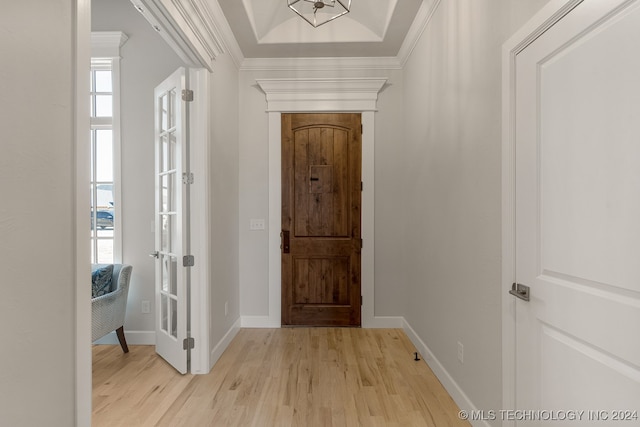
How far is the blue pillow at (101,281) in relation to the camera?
2756 mm

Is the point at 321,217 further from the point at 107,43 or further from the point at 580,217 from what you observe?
the point at 107,43

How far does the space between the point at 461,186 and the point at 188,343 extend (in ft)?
7.52

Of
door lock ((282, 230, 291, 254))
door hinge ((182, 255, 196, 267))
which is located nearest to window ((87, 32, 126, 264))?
door hinge ((182, 255, 196, 267))

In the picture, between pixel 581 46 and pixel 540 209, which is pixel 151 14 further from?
pixel 540 209

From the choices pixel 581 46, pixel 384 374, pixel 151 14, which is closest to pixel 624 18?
pixel 581 46

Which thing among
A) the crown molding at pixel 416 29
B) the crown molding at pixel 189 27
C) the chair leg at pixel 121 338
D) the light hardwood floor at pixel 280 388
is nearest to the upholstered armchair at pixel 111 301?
the chair leg at pixel 121 338

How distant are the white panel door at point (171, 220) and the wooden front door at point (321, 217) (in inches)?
46.9

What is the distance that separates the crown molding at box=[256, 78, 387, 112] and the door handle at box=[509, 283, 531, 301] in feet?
8.15

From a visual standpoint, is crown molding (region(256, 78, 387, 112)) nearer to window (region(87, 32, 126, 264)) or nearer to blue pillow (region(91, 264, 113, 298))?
window (region(87, 32, 126, 264))

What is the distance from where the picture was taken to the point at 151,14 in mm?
1838

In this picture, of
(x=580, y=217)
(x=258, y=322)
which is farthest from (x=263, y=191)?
(x=580, y=217)

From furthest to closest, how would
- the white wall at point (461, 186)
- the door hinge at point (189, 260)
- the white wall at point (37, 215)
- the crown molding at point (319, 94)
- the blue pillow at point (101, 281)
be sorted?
1. the crown molding at point (319, 94)
2. the blue pillow at point (101, 281)
3. the door hinge at point (189, 260)
4. the white wall at point (461, 186)
5. the white wall at point (37, 215)

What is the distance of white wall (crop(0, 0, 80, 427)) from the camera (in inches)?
35.2

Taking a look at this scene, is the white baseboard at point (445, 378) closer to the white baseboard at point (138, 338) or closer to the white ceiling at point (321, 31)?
the white baseboard at point (138, 338)
